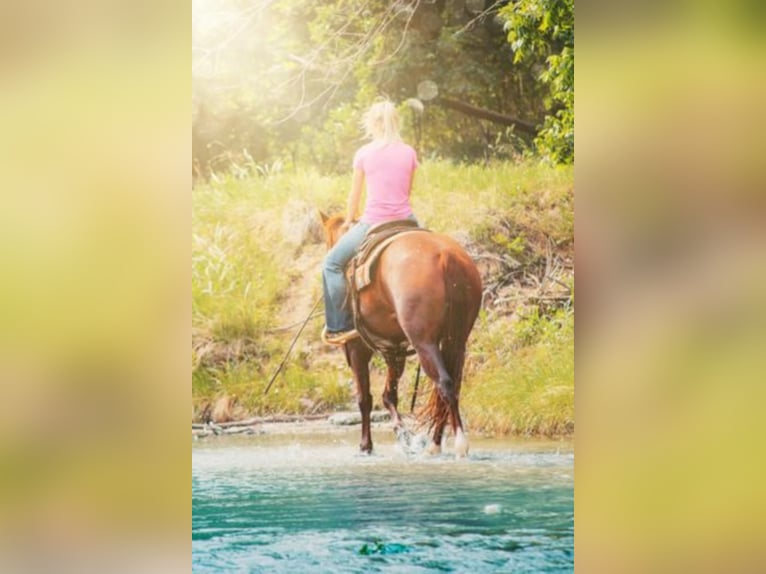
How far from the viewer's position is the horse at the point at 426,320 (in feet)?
10.7

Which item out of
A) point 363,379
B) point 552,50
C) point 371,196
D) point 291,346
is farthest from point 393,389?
point 552,50

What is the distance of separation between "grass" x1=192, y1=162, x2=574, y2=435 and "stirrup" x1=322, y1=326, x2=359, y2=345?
0.04 metres

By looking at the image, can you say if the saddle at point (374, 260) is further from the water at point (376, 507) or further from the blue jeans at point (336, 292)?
the water at point (376, 507)

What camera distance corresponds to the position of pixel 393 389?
3279 mm

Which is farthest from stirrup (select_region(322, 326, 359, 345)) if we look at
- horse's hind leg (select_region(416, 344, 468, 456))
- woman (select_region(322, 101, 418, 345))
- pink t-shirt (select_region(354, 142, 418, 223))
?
pink t-shirt (select_region(354, 142, 418, 223))

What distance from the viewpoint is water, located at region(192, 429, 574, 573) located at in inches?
125
